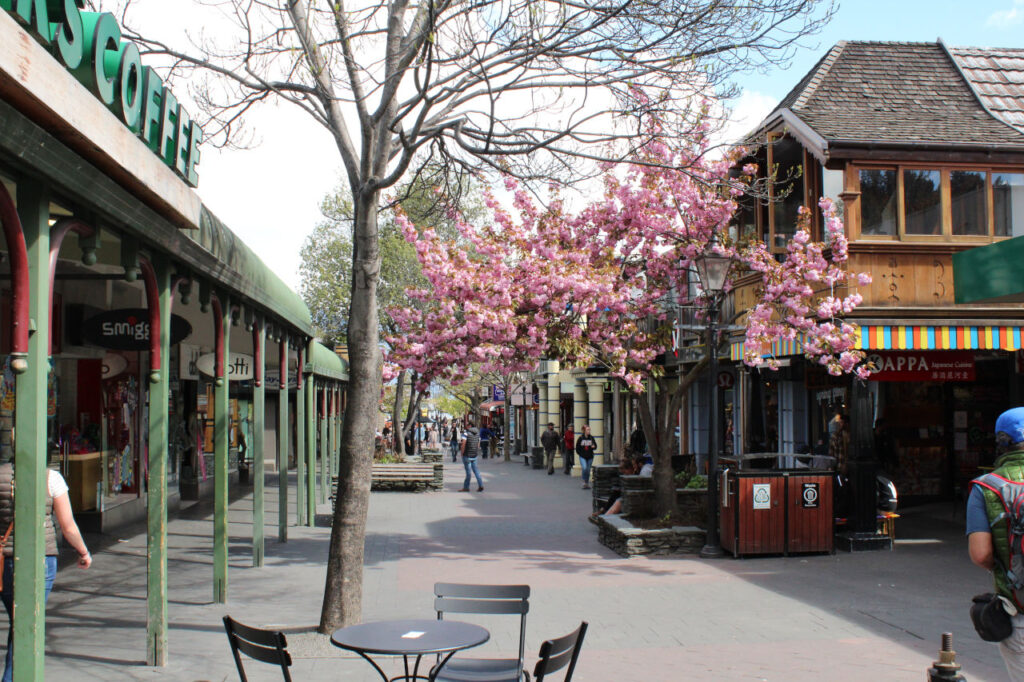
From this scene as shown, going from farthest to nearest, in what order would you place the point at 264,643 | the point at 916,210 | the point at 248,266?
the point at 916,210 → the point at 248,266 → the point at 264,643

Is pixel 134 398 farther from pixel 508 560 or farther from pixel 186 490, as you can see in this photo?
pixel 508 560

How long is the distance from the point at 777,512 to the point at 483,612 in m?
8.19

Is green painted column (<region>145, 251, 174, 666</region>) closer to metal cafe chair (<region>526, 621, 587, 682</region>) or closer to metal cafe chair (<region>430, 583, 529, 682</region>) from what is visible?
metal cafe chair (<region>430, 583, 529, 682</region>)

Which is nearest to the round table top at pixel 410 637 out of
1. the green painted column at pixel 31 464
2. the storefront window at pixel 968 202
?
the green painted column at pixel 31 464

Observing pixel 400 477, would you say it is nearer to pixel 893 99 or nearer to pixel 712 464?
pixel 712 464

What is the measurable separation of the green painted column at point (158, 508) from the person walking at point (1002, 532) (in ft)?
17.1

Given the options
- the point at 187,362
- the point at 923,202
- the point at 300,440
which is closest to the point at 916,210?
the point at 923,202

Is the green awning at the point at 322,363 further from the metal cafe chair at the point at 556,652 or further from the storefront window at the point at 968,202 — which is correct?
the metal cafe chair at the point at 556,652

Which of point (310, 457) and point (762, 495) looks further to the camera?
point (310, 457)

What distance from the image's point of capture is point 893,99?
1566 centimetres

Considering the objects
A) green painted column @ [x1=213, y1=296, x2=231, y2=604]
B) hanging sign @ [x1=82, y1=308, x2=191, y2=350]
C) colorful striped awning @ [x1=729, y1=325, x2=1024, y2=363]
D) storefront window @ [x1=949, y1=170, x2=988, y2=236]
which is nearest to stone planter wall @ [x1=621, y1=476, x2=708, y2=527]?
colorful striped awning @ [x1=729, y1=325, x2=1024, y2=363]

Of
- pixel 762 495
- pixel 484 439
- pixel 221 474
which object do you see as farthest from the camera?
pixel 484 439

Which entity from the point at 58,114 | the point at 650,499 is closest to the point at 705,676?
the point at 58,114

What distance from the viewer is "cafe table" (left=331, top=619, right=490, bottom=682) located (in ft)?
16.4
